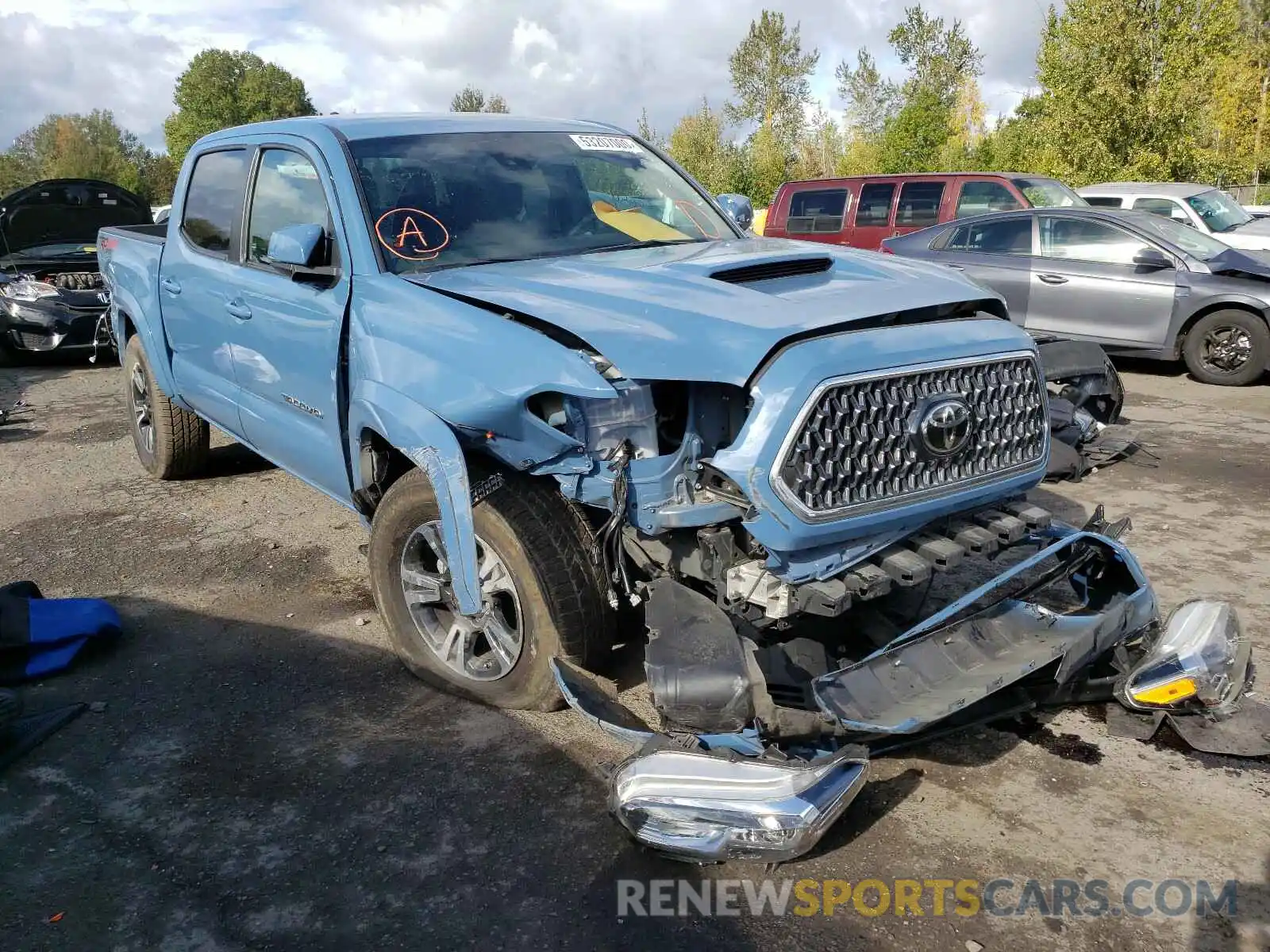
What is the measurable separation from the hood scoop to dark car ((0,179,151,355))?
9.74 meters

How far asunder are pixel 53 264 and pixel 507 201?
9.84 meters

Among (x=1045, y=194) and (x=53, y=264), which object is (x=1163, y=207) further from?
(x=53, y=264)

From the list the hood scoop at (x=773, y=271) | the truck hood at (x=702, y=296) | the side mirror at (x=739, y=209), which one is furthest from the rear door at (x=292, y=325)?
the side mirror at (x=739, y=209)

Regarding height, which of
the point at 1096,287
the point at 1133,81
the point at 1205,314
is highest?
the point at 1133,81

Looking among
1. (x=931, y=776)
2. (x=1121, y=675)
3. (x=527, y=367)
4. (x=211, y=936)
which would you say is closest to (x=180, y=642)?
(x=211, y=936)

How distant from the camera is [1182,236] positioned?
952cm

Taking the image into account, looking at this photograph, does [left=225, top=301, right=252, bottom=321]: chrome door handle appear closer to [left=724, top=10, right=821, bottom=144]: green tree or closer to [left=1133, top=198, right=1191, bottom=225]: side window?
[left=1133, top=198, right=1191, bottom=225]: side window

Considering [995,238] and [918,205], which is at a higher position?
[918,205]

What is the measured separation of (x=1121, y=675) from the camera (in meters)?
3.22

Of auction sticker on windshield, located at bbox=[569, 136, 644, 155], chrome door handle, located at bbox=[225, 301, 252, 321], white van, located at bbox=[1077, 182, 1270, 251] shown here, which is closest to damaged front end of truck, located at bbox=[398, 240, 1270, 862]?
auction sticker on windshield, located at bbox=[569, 136, 644, 155]

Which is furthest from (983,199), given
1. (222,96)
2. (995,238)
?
(222,96)

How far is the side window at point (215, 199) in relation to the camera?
4875 millimetres

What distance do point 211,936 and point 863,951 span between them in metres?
1.62

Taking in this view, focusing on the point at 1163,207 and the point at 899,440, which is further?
the point at 1163,207
